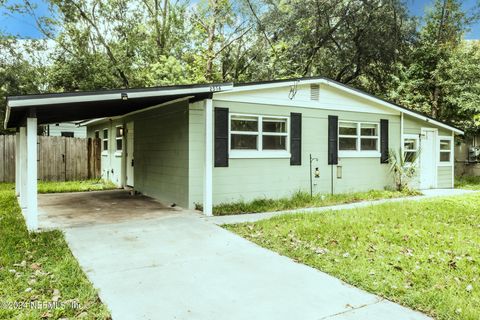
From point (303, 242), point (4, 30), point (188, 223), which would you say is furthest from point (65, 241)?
point (4, 30)

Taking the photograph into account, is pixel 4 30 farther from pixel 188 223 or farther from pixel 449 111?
pixel 449 111

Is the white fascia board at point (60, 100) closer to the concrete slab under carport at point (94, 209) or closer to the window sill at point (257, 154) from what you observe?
the concrete slab under carport at point (94, 209)

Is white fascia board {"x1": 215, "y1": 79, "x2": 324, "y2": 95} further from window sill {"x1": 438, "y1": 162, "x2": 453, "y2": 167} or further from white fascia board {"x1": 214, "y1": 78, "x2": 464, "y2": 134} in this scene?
window sill {"x1": 438, "y1": 162, "x2": 453, "y2": 167}

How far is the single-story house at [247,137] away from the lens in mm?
7243

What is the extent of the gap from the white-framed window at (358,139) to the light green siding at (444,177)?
3.41 metres

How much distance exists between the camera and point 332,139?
9820 mm

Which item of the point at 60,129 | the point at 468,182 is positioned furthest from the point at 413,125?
the point at 60,129

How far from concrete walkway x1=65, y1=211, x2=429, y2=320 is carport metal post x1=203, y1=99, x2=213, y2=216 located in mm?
1576

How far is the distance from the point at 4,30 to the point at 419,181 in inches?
876

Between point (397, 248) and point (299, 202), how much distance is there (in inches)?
151

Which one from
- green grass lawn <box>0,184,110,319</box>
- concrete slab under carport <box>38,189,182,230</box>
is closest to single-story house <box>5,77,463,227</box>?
concrete slab under carport <box>38,189,182,230</box>

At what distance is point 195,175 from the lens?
305 inches

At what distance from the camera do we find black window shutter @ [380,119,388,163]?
10844 mm

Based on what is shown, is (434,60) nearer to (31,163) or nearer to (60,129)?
(31,163)
